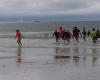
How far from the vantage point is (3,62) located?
811 inches

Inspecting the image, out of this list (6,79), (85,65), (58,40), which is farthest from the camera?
(58,40)

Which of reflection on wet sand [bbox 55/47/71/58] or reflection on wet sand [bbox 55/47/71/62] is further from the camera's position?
reflection on wet sand [bbox 55/47/71/58]

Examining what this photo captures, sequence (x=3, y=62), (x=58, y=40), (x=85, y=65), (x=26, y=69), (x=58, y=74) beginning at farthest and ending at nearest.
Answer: (x=58, y=40)
(x=3, y=62)
(x=85, y=65)
(x=26, y=69)
(x=58, y=74)

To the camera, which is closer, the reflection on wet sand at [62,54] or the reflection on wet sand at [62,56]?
the reflection on wet sand at [62,56]

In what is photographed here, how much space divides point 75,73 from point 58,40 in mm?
25973

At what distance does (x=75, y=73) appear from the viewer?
1625cm

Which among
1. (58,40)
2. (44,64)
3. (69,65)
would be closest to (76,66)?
(69,65)

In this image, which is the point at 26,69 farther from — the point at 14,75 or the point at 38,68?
the point at 14,75

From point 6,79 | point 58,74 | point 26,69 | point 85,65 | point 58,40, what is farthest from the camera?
point 58,40

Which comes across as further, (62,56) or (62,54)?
(62,54)

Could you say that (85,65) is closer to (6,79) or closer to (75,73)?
(75,73)

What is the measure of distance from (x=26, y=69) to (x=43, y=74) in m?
1.73

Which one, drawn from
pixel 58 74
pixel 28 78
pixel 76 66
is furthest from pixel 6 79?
pixel 76 66

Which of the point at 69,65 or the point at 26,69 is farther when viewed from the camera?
the point at 69,65
